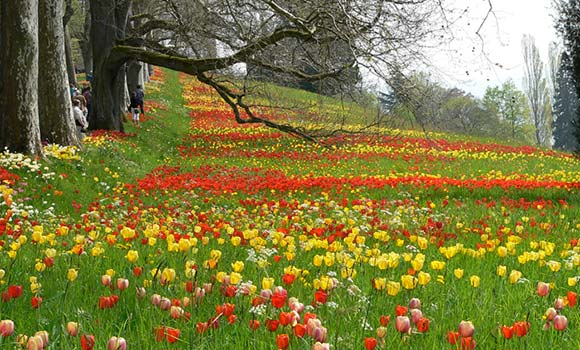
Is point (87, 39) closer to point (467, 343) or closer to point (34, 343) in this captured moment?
point (34, 343)

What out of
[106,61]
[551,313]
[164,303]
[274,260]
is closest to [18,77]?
[106,61]

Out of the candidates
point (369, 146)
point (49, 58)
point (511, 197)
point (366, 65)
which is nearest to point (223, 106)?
point (369, 146)

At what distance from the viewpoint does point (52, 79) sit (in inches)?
507

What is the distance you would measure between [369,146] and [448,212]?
1614 cm

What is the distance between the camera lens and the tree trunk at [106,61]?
63.0ft

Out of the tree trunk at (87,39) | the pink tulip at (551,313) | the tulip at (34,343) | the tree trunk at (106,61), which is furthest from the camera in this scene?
the tree trunk at (87,39)

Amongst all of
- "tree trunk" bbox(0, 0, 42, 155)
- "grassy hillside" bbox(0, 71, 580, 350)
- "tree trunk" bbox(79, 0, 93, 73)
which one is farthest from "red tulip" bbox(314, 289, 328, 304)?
"tree trunk" bbox(79, 0, 93, 73)

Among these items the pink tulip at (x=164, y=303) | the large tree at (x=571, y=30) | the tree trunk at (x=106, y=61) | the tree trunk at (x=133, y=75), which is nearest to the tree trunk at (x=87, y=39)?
the tree trunk at (x=133, y=75)

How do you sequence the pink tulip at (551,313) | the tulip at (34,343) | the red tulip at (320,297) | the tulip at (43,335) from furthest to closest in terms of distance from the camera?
the red tulip at (320,297)
the pink tulip at (551,313)
the tulip at (43,335)
the tulip at (34,343)

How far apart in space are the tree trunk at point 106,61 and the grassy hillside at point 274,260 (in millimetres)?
3261

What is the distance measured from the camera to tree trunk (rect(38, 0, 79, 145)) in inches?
504

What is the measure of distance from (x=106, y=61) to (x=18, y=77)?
8.53 metres

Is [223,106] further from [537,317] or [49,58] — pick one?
[537,317]

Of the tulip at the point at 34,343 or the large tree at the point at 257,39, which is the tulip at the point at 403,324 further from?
the large tree at the point at 257,39
